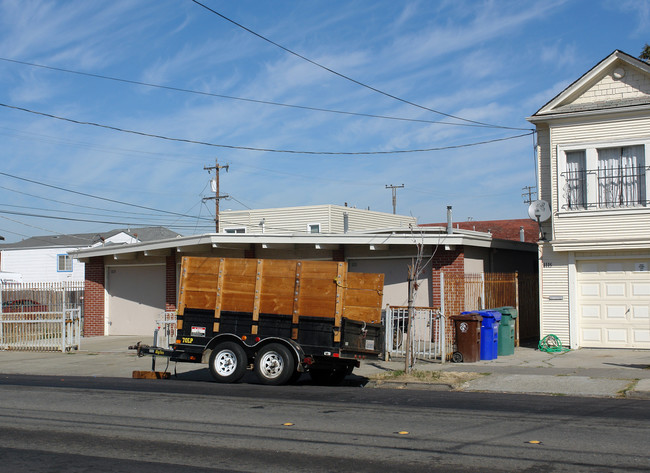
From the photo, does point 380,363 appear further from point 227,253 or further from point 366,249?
point 227,253

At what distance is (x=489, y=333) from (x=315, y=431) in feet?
27.5

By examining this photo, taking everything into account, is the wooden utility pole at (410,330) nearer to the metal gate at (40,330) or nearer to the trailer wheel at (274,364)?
the trailer wheel at (274,364)

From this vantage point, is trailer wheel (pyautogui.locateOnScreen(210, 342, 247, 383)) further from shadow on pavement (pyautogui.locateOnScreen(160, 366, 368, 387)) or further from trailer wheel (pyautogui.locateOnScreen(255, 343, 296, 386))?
shadow on pavement (pyautogui.locateOnScreen(160, 366, 368, 387))

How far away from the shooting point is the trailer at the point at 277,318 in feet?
43.3

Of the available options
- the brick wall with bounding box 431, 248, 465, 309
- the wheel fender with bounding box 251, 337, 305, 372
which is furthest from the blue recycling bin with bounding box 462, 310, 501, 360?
the wheel fender with bounding box 251, 337, 305, 372

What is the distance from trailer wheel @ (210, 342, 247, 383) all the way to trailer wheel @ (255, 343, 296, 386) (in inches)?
12.9

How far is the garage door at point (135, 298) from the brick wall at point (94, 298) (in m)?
0.29

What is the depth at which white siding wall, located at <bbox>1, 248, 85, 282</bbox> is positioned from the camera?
51.7 metres

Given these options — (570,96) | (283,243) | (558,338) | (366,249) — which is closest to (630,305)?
(558,338)

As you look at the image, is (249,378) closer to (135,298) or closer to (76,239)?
(135,298)

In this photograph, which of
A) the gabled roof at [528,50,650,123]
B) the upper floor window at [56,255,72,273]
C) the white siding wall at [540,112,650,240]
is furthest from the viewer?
the upper floor window at [56,255,72,273]

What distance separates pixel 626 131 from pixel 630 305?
4167mm

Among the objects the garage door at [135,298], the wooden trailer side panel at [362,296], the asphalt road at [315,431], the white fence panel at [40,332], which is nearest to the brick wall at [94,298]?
the garage door at [135,298]

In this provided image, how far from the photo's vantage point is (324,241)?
2067 centimetres
